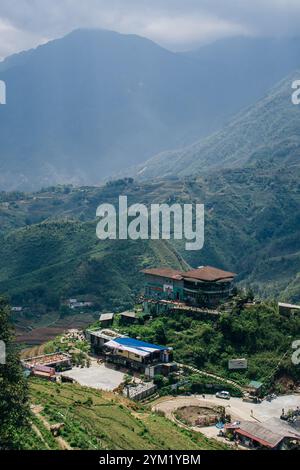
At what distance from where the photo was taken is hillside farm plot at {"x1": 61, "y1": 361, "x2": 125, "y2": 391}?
153 feet

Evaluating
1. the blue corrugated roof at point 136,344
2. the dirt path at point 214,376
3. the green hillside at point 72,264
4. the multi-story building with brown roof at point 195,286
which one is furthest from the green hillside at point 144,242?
the dirt path at point 214,376

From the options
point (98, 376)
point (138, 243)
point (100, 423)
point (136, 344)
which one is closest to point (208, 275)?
Result: point (136, 344)

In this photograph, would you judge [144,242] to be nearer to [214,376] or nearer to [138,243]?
[138,243]

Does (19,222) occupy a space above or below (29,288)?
above

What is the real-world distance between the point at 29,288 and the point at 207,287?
201 ft

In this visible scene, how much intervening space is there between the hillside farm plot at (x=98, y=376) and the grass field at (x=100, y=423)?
4.60 meters

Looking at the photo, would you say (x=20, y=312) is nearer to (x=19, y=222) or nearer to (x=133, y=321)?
(x=133, y=321)

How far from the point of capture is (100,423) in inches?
1294

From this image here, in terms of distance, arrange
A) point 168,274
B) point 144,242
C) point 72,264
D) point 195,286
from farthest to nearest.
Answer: point 144,242 → point 72,264 → point 168,274 → point 195,286

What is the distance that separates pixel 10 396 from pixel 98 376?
23.1m

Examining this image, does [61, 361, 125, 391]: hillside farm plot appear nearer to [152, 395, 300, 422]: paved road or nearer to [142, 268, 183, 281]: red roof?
[152, 395, 300, 422]: paved road

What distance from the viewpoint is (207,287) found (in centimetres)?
5659
